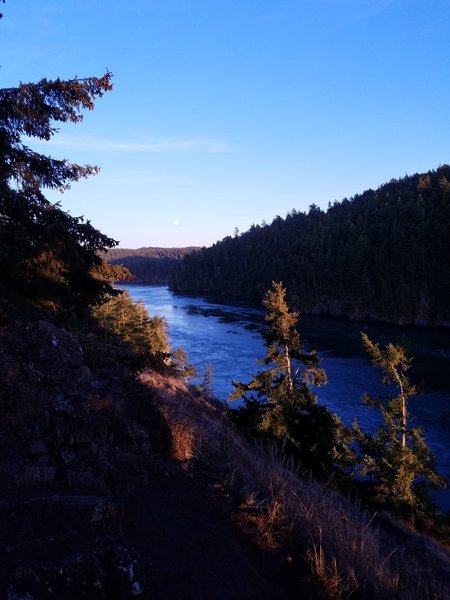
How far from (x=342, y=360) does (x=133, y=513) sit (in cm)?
3944

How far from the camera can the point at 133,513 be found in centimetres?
409

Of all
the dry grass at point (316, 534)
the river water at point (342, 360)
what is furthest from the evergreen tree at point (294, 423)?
the dry grass at point (316, 534)

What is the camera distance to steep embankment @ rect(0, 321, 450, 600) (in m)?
3.23

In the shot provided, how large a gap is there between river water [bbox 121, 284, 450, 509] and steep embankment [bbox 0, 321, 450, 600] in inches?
492

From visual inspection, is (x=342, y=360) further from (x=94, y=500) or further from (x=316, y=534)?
(x=94, y=500)

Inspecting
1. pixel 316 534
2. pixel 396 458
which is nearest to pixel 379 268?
pixel 396 458

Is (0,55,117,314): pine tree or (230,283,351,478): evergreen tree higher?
(0,55,117,314): pine tree

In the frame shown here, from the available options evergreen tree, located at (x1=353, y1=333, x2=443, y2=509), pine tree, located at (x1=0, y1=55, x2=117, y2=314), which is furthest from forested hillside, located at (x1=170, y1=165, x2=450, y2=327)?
pine tree, located at (x1=0, y1=55, x2=117, y2=314)

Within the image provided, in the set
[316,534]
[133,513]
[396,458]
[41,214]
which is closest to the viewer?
[133,513]

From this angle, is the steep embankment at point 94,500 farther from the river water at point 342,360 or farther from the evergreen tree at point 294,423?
the river water at point 342,360

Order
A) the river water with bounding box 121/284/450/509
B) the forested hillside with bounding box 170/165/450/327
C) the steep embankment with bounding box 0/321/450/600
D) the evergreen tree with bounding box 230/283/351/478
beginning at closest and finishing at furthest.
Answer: the steep embankment with bounding box 0/321/450/600 → the evergreen tree with bounding box 230/283/351/478 → the river water with bounding box 121/284/450/509 → the forested hillside with bounding box 170/165/450/327

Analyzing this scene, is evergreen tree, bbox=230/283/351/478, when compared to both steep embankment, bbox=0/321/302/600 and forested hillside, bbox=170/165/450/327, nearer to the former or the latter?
steep embankment, bbox=0/321/302/600

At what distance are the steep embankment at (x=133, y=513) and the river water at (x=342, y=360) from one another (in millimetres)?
12501

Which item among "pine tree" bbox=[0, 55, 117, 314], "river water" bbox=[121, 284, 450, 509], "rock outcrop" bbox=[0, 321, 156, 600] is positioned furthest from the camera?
"river water" bbox=[121, 284, 450, 509]
